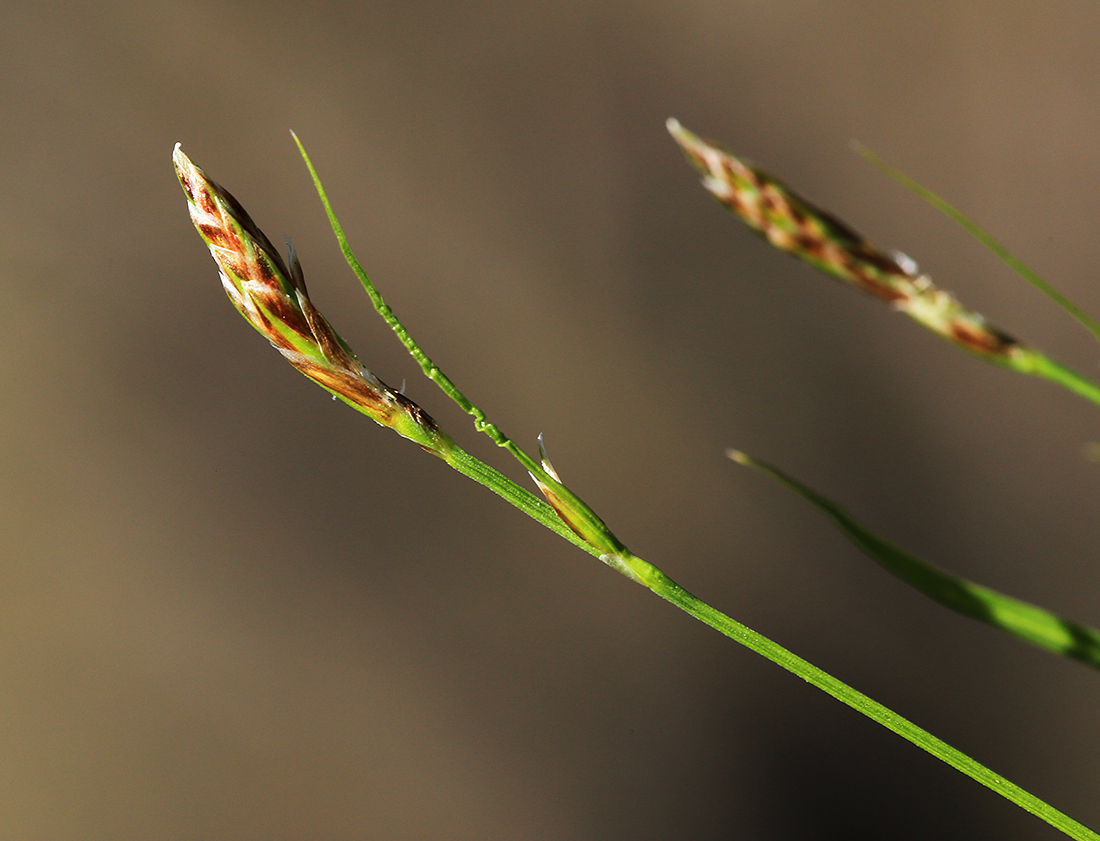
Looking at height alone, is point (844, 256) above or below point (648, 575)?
above

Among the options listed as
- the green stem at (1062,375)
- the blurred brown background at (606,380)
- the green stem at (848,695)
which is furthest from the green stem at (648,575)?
the blurred brown background at (606,380)

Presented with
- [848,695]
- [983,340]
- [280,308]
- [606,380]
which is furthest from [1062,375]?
[606,380]

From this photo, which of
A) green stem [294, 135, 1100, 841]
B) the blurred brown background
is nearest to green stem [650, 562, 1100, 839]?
green stem [294, 135, 1100, 841]

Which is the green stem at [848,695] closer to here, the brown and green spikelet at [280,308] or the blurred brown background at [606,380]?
the brown and green spikelet at [280,308]

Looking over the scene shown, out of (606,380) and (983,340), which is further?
(606,380)

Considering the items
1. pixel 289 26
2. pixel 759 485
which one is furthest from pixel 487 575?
pixel 289 26

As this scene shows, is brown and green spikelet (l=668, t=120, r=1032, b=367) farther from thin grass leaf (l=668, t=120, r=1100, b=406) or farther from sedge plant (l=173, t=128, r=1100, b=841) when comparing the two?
sedge plant (l=173, t=128, r=1100, b=841)

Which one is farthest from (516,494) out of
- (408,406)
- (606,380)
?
(606,380)

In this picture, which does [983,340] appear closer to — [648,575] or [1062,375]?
[1062,375]
